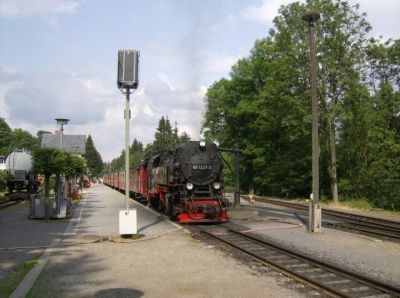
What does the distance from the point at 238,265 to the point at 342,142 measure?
27.1m

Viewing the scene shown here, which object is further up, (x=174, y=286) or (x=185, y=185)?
(x=185, y=185)

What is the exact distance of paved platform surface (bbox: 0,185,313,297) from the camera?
7160mm

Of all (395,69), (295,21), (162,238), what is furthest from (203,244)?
(395,69)

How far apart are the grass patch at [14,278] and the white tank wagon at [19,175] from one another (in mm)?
28085

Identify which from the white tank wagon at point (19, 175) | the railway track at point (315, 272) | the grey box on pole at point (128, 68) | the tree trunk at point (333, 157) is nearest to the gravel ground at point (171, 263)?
the railway track at point (315, 272)

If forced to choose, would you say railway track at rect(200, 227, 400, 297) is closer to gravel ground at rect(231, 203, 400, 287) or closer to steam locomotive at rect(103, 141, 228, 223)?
gravel ground at rect(231, 203, 400, 287)

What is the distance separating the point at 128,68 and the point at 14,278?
7153 millimetres

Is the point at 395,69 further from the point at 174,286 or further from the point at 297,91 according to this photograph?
the point at 174,286

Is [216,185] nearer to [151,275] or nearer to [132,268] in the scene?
[132,268]

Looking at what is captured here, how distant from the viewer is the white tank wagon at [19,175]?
Result: 36.3m

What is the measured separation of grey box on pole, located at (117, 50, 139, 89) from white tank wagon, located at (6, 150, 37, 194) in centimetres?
2511

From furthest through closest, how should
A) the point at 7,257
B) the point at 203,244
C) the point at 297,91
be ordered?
the point at 297,91
the point at 203,244
the point at 7,257

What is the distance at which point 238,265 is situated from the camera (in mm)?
9242

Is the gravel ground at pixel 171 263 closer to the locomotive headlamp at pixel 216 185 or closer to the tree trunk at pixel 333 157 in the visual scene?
the locomotive headlamp at pixel 216 185
